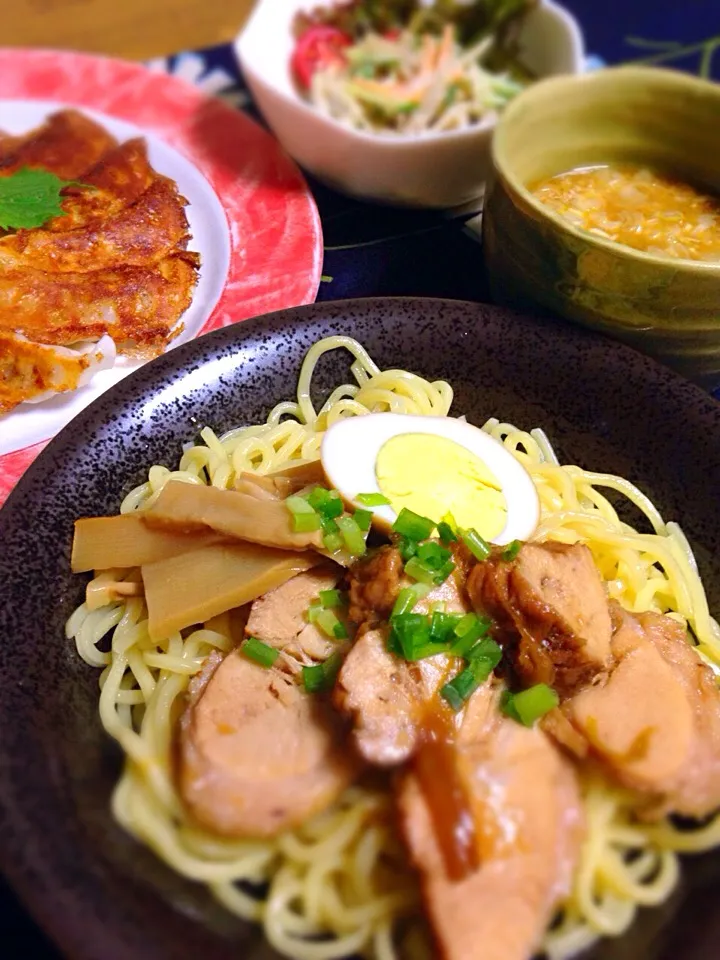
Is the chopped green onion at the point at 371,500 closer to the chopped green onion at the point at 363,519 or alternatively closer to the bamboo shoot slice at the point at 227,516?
the chopped green onion at the point at 363,519

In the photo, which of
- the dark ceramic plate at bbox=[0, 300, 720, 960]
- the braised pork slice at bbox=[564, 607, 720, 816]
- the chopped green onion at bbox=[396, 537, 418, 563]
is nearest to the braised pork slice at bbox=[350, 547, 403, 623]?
the chopped green onion at bbox=[396, 537, 418, 563]

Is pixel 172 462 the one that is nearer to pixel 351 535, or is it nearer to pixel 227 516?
pixel 227 516

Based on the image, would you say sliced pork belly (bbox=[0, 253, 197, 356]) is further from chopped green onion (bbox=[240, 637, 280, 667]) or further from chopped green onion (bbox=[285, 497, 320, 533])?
chopped green onion (bbox=[240, 637, 280, 667])

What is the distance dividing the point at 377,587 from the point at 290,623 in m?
0.23

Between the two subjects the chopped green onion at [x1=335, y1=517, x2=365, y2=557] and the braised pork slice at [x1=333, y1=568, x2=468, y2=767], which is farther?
the chopped green onion at [x1=335, y1=517, x2=365, y2=557]

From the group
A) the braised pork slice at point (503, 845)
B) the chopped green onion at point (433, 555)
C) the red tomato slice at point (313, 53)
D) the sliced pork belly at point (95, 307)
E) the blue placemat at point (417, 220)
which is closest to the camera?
the braised pork slice at point (503, 845)

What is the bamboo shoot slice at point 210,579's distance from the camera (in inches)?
69.8

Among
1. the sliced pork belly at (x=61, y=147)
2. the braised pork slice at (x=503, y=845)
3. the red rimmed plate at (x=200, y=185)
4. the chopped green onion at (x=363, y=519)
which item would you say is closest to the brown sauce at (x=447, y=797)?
the braised pork slice at (x=503, y=845)

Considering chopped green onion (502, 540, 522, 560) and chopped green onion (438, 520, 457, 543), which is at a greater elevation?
chopped green onion (502, 540, 522, 560)

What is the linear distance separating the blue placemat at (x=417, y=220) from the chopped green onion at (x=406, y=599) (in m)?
0.88

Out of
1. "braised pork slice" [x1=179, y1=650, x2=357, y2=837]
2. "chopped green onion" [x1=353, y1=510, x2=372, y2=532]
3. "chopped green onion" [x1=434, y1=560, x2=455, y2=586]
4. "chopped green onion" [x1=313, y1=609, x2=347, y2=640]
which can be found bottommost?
"braised pork slice" [x1=179, y1=650, x2=357, y2=837]

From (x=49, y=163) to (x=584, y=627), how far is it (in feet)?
9.00

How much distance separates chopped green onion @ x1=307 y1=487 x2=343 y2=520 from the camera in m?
1.80

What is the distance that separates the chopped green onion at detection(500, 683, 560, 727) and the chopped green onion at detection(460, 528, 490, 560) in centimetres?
30
